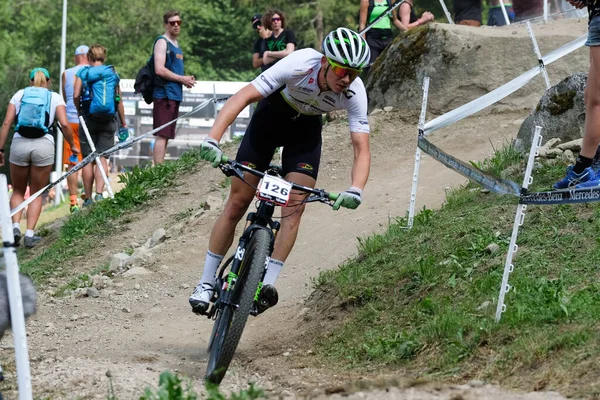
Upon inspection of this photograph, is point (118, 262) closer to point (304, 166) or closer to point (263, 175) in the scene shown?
point (304, 166)

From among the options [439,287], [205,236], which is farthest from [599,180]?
[205,236]

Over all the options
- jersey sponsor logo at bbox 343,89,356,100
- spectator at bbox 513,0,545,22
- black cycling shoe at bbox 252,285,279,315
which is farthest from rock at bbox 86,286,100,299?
spectator at bbox 513,0,545,22

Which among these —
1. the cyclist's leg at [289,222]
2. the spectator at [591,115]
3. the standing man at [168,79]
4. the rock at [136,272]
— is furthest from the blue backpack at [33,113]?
the spectator at [591,115]

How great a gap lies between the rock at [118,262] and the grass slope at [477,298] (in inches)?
103

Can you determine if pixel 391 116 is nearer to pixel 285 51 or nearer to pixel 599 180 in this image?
pixel 285 51

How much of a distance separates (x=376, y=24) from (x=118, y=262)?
5.31 meters

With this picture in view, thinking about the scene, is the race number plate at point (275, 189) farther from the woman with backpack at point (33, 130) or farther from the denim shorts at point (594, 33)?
the woman with backpack at point (33, 130)

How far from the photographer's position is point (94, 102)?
12219 millimetres

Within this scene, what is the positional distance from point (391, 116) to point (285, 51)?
60.9 inches

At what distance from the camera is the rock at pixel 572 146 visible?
27.3 ft

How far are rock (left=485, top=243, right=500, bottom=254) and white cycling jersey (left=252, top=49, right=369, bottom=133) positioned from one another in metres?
1.20

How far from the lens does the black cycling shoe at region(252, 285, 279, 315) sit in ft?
19.4

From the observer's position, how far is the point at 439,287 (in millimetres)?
6648

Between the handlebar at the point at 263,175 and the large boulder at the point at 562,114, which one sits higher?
the handlebar at the point at 263,175
